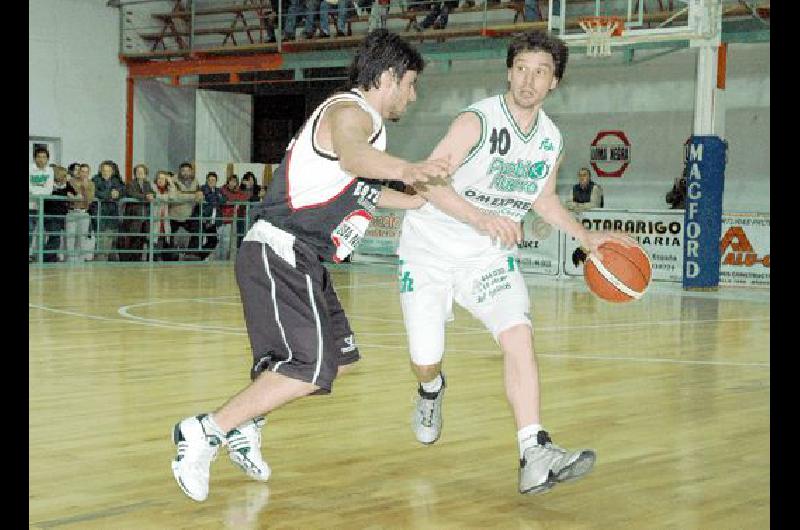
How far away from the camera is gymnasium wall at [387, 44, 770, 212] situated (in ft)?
67.4

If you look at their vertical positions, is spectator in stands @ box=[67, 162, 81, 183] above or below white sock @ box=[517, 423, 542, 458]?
above

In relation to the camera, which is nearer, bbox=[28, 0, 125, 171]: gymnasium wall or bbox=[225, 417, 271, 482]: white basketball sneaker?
bbox=[225, 417, 271, 482]: white basketball sneaker

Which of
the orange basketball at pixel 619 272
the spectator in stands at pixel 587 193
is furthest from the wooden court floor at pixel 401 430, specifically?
the spectator in stands at pixel 587 193

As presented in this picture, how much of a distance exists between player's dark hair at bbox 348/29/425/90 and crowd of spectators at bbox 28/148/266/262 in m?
14.8

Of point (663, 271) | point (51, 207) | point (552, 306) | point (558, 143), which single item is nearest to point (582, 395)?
point (558, 143)

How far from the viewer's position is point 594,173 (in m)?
22.8

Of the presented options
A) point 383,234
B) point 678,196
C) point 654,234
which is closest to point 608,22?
point 654,234

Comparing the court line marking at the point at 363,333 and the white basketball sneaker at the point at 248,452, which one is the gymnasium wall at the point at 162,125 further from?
the white basketball sneaker at the point at 248,452

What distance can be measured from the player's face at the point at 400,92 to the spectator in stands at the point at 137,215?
1551 cm

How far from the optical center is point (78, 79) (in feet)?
83.2

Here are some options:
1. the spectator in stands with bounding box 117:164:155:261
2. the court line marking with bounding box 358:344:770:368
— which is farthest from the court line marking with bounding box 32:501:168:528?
the spectator in stands with bounding box 117:164:155:261

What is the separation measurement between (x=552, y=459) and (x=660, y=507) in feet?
1.42

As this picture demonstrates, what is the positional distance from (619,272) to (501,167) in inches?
30.9

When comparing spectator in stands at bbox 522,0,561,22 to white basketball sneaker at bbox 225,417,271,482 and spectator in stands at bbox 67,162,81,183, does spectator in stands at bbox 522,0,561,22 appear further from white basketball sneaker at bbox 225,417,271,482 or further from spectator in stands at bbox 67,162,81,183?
white basketball sneaker at bbox 225,417,271,482
